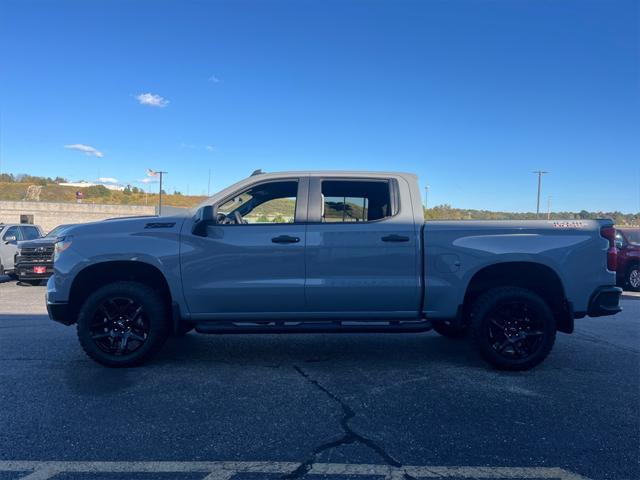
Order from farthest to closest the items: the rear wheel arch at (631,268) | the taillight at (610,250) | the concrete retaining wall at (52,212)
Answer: the concrete retaining wall at (52,212), the rear wheel arch at (631,268), the taillight at (610,250)

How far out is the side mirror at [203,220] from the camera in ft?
14.2

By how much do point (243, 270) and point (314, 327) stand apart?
0.92 meters

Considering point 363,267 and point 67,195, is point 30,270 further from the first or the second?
point 67,195

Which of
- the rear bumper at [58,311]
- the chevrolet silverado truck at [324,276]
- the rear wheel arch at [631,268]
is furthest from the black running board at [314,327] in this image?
the rear wheel arch at [631,268]

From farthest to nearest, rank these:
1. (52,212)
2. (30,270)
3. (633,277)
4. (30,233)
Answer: (52,212) < (30,233) < (633,277) < (30,270)

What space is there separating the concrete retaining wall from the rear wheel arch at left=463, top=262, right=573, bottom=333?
37474 millimetres

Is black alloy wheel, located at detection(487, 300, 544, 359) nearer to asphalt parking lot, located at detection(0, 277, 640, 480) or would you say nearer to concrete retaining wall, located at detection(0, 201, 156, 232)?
asphalt parking lot, located at detection(0, 277, 640, 480)

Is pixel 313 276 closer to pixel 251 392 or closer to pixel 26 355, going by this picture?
pixel 251 392

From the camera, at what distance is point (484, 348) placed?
455 cm

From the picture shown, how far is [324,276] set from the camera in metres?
4.50

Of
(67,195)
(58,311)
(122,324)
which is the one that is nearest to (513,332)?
(122,324)

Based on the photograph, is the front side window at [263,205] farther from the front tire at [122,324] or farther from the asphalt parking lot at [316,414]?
the asphalt parking lot at [316,414]

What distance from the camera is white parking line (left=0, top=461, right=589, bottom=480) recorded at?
2725mm

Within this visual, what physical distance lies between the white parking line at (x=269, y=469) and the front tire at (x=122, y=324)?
1725 mm
